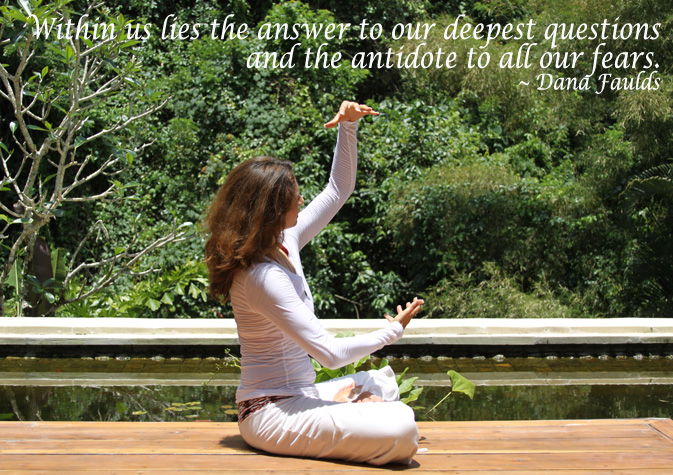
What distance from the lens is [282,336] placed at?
88.0 inches

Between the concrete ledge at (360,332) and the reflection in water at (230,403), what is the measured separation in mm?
544

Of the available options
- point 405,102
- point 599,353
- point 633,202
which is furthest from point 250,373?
point 405,102

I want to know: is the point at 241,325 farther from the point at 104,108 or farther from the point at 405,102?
the point at 405,102

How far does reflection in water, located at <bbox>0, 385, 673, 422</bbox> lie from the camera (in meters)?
4.12

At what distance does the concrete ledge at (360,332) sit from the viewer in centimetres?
508

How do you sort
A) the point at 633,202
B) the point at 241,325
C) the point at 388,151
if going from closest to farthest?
the point at 241,325
the point at 633,202
the point at 388,151

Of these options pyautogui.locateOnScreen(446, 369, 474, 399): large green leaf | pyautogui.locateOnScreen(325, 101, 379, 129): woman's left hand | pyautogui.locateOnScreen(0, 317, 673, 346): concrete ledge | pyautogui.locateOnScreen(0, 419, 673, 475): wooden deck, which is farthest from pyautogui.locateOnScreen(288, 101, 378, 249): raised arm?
pyautogui.locateOnScreen(0, 317, 673, 346): concrete ledge

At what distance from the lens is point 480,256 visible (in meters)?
7.36

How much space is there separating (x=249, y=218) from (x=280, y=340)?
1.32 feet

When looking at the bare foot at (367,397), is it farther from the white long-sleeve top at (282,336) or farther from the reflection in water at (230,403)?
the reflection in water at (230,403)

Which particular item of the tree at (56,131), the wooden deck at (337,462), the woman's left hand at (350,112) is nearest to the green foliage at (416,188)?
the tree at (56,131)

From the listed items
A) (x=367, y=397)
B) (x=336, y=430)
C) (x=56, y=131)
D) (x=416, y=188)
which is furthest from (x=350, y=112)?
(x=416, y=188)

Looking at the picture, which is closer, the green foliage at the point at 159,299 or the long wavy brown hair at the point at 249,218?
the long wavy brown hair at the point at 249,218

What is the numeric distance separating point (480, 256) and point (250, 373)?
5379 mm
